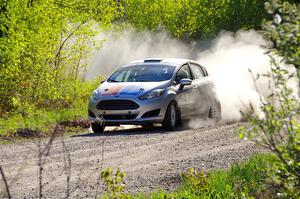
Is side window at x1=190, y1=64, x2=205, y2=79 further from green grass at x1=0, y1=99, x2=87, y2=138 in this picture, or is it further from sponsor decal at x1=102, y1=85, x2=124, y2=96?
green grass at x1=0, y1=99, x2=87, y2=138

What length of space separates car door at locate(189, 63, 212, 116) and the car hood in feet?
4.86

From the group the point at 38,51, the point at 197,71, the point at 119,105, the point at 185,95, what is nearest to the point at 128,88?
the point at 119,105

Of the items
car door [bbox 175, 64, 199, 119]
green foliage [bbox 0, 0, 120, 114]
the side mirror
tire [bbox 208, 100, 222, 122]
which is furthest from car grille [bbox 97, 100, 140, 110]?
tire [bbox 208, 100, 222, 122]

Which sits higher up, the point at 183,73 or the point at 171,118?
the point at 183,73

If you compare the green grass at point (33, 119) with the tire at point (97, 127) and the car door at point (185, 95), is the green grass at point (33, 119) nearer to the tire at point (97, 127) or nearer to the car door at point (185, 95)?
the tire at point (97, 127)

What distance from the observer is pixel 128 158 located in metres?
14.2

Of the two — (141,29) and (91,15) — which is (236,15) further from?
(91,15)

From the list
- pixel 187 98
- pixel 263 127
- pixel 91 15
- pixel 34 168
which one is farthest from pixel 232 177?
pixel 91 15

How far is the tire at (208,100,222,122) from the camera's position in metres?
22.0

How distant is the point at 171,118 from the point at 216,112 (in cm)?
265

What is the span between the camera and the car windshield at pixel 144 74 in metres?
20.7

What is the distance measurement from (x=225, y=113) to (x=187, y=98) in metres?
2.85

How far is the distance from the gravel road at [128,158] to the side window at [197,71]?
252 cm

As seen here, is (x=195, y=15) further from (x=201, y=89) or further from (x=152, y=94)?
(x=152, y=94)
